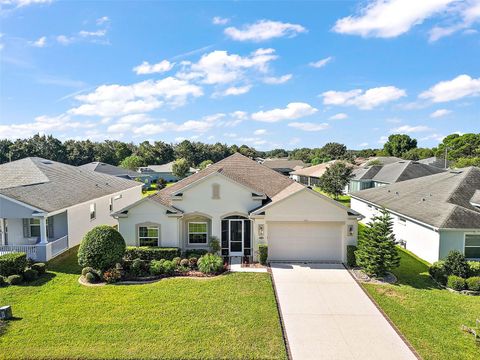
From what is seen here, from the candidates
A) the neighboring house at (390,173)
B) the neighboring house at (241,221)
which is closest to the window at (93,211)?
the neighboring house at (241,221)

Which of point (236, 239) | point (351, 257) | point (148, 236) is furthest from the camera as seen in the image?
point (236, 239)

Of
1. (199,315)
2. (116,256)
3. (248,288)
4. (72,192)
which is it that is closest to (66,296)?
(116,256)

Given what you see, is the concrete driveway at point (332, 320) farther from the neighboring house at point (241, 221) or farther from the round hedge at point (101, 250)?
the round hedge at point (101, 250)

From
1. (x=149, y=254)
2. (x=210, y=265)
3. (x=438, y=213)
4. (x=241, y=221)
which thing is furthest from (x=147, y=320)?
(x=438, y=213)

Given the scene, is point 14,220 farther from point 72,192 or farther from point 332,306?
point 332,306

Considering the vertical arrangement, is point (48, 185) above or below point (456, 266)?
above

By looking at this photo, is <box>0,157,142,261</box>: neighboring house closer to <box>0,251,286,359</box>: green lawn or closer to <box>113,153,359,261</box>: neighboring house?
<box>0,251,286,359</box>: green lawn

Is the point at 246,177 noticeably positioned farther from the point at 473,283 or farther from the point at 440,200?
the point at 473,283
